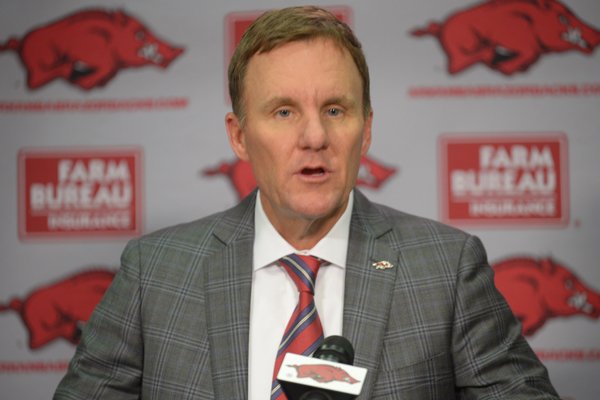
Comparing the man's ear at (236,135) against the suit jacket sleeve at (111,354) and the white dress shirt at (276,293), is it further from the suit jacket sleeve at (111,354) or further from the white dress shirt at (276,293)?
the suit jacket sleeve at (111,354)

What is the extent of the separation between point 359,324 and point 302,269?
177 millimetres

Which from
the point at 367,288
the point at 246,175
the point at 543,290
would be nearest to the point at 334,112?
the point at 367,288

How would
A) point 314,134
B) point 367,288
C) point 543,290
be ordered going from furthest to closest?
1. point 543,290
2. point 367,288
3. point 314,134

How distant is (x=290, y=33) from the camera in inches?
59.8

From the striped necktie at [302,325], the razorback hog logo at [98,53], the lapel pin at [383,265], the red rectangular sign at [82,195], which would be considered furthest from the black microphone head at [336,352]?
the razorback hog logo at [98,53]

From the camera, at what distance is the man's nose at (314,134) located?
4.75ft

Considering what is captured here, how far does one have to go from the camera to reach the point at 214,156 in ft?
7.80

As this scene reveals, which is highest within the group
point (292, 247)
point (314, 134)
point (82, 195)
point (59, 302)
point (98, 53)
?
point (98, 53)

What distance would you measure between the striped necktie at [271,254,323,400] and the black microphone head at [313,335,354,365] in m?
0.41

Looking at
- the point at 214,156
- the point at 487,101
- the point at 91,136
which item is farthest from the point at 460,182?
the point at 91,136

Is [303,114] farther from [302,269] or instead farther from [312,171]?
[302,269]

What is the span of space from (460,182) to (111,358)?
4.16 ft

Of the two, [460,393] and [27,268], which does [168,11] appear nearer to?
[27,268]

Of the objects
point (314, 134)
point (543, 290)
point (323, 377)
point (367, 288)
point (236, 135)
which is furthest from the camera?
point (543, 290)
